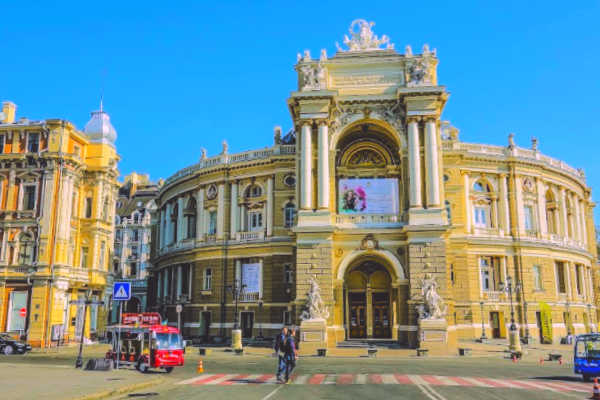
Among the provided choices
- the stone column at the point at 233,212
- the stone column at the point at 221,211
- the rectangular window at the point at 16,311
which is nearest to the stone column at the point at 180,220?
the stone column at the point at 221,211

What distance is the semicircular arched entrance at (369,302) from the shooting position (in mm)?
43188

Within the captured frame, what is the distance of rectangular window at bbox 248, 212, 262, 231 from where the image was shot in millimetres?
50688

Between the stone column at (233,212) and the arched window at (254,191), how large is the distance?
3.82 ft

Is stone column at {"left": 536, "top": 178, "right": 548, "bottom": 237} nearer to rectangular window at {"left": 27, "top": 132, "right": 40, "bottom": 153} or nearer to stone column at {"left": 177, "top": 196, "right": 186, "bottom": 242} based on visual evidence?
stone column at {"left": 177, "top": 196, "right": 186, "bottom": 242}

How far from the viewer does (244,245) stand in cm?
4953

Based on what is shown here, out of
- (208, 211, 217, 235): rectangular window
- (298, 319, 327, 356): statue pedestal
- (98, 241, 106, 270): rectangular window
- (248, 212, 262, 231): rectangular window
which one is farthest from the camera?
(208, 211, 217, 235): rectangular window

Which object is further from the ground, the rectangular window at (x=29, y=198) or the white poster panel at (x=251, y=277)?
the rectangular window at (x=29, y=198)

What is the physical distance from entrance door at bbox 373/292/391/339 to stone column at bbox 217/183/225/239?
15.9 metres

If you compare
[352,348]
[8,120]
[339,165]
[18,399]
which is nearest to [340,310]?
[352,348]

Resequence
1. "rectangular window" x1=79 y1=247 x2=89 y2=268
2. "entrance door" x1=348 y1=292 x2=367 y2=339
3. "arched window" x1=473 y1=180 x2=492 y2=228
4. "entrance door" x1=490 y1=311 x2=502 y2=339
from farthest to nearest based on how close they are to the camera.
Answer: "arched window" x1=473 y1=180 x2=492 y2=228 < "entrance door" x1=490 y1=311 x2=502 y2=339 < "rectangular window" x1=79 y1=247 x2=89 y2=268 < "entrance door" x1=348 y1=292 x2=367 y2=339

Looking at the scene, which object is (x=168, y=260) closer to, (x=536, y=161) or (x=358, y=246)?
(x=358, y=246)

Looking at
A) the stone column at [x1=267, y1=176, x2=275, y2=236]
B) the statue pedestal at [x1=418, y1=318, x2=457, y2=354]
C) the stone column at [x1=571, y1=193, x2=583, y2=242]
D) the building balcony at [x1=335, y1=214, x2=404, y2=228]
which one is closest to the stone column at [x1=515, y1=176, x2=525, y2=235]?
the stone column at [x1=571, y1=193, x2=583, y2=242]

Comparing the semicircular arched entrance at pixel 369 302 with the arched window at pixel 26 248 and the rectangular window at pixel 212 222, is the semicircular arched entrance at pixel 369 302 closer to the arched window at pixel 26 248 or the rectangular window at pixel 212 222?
the rectangular window at pixel 212 222

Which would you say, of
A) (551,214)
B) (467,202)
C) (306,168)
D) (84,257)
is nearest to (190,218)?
(84,257)
